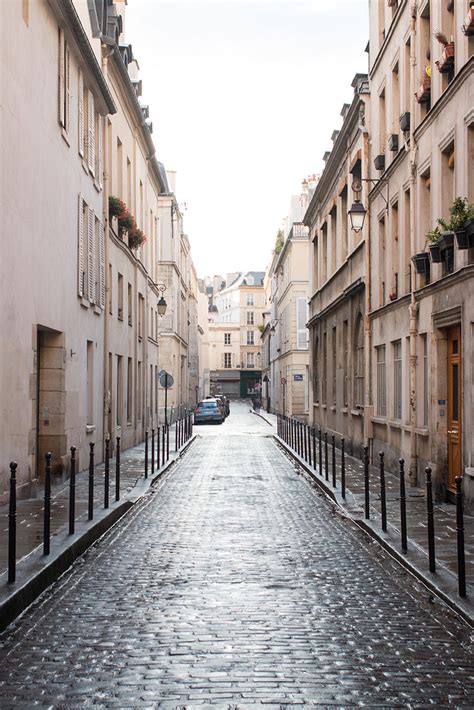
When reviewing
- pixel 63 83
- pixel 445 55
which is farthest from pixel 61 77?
pixel 445 55

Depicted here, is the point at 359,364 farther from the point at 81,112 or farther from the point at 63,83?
the point at 63,83

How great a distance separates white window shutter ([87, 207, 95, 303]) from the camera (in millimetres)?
18847

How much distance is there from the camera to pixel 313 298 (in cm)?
3609

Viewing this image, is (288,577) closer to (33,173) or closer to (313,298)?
(33,173)

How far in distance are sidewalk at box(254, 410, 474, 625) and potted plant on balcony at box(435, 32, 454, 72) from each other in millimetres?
6683

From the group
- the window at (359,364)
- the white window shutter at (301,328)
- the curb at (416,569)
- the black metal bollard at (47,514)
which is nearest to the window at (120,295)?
the window at (359,364)

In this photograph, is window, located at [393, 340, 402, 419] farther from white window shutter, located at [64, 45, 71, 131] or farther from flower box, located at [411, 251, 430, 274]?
white window shutter, located at [64, 45, 71, 131]

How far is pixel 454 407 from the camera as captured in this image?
13516 mm

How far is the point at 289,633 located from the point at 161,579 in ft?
7.02

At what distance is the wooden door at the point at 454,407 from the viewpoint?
13156 millimetres

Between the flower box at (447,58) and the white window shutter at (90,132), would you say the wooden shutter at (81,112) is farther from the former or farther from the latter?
the flower box at (447,58)

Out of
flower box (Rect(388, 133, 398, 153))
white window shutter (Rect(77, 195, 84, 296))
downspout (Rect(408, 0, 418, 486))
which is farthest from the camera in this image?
flower box (Rect(388, 133, 398, 153))

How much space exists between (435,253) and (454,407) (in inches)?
93.6

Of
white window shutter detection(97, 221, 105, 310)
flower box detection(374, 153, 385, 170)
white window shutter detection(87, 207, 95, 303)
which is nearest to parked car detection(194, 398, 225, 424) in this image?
white window shutter detection(97, 221, 105, 310)
